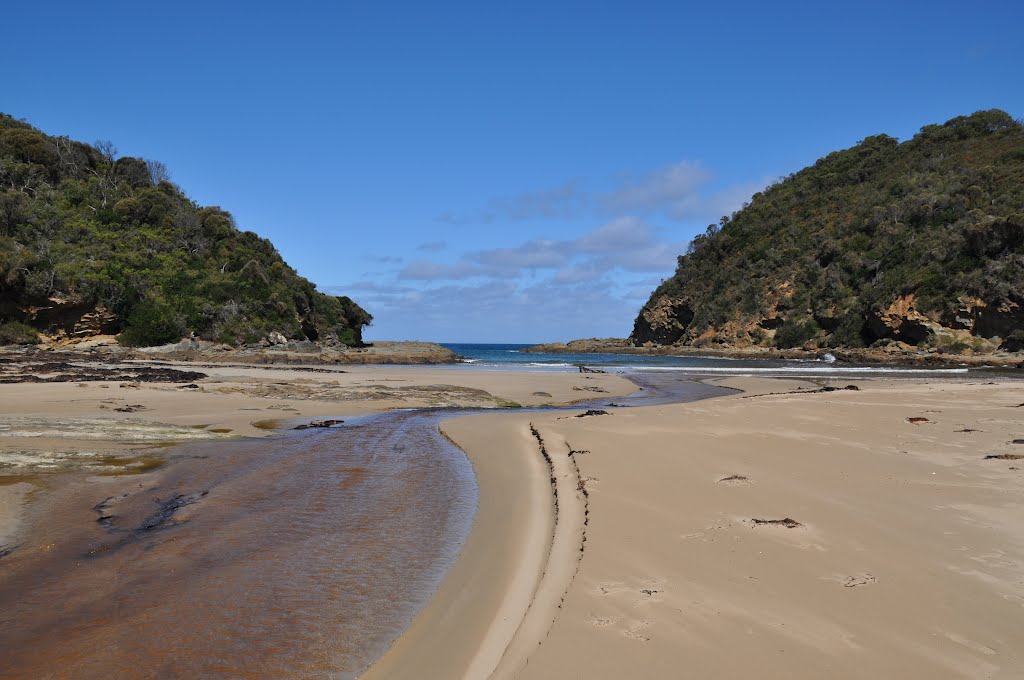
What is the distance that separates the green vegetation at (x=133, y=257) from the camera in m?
43.0

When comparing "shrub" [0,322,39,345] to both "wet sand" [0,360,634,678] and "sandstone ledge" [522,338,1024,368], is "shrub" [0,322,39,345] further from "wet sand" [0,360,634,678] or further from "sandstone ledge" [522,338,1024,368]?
"sandstone ledge" [522,338,1024,368]

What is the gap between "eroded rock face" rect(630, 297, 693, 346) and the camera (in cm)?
9550

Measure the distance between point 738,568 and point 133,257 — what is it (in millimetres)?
59783

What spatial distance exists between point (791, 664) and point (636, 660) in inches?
34.3

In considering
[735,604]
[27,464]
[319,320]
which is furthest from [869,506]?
[319,320]

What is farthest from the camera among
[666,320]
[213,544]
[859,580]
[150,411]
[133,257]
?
[666,320]

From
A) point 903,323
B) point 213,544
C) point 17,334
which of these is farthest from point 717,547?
point 903,323

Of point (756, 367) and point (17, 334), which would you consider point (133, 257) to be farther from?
point (756, 367)

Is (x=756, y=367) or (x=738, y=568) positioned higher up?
(x=756, y=367)

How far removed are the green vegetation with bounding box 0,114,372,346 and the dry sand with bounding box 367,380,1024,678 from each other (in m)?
46.6

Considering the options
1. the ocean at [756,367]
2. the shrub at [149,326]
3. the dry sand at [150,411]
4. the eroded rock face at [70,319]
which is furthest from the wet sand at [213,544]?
the shrub at [149,326]

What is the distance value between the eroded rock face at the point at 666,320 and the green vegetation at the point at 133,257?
55090mm

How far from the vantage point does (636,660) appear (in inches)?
129

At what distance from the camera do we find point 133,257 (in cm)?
5097
